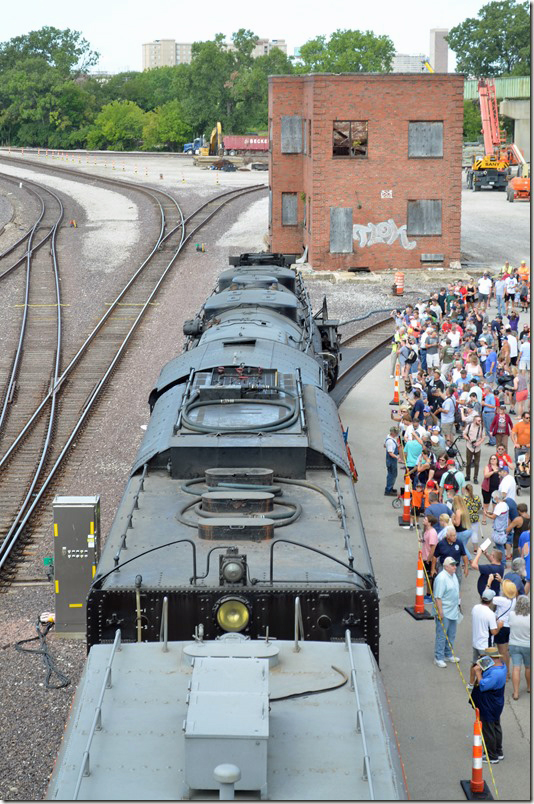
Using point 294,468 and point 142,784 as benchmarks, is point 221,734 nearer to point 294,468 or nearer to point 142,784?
point 142,784

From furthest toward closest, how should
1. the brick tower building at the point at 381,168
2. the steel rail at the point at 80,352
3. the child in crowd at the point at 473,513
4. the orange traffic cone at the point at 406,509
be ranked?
the brick tower building at the point at 381,168 < the steel rail at the point at 80,352 < the orange traffic cone at the point at 406,509 < the child in crowd at the point at 473,513

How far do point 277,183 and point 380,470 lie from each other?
2755 cm

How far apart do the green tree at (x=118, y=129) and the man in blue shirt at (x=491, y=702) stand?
305ft

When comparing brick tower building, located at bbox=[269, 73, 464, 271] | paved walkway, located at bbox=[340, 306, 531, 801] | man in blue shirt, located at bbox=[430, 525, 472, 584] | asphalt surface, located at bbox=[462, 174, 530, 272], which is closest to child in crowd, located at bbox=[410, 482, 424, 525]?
paved walkway, located at bbox=[340, 306, 531, 801]

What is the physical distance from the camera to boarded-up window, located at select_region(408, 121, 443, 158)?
41469mm

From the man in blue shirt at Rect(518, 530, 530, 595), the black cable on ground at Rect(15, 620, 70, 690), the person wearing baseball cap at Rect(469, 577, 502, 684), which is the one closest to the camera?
the person wearing baseball cap at Rect(469, 577, 502, 684)

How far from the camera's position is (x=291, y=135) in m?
45.3

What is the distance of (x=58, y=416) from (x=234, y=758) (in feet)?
61.0

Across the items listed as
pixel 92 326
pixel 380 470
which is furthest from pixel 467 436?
pixel 92 326

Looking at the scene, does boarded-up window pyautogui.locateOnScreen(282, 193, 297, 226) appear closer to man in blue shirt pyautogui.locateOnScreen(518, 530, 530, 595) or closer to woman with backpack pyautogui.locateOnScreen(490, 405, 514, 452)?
woman with backpack pyautogui.locateOnScreen(490, 405, 514, 452)

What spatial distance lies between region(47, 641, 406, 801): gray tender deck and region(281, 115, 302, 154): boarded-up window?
3947 cm

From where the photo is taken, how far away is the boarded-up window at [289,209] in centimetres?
4640

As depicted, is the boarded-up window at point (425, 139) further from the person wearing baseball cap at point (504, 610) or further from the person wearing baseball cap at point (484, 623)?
the person wearing baseball cap at point (484, 623)

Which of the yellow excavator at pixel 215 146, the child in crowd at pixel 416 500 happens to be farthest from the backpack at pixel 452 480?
the yellow excavator at pixel 215 146
